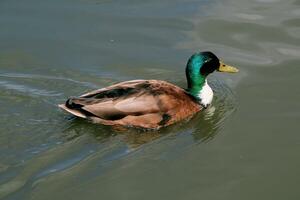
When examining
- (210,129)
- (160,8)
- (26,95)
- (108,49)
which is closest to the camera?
(210,129)

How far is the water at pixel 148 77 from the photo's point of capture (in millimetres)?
6070

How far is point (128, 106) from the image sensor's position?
737cm

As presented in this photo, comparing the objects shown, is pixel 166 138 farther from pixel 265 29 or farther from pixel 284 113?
pixel 265 29

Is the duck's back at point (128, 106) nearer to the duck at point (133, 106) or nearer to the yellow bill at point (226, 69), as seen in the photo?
the duck at point (133, 106)

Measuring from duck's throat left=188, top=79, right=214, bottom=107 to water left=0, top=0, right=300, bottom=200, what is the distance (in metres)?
0.13

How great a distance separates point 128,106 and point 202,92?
103cm

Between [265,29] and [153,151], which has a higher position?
[265,29]

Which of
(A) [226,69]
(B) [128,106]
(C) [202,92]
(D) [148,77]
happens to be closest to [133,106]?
(B) [128,106]

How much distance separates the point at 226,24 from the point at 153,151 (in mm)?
3484

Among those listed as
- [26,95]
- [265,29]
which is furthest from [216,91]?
[26,95]

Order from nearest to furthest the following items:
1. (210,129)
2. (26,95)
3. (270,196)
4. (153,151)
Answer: (270,196), (153,151), (210,129), (26,95)

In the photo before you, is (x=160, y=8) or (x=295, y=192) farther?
(x=160, y=8)

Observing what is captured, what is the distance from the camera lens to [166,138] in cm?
708

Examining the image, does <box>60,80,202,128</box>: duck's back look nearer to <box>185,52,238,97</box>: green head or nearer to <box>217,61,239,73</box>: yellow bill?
<box>185,52,238,97</box>: green head
